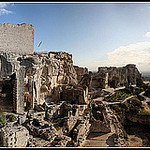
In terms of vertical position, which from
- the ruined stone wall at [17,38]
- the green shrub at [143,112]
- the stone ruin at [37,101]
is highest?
the ruined stone wall at [17,38]

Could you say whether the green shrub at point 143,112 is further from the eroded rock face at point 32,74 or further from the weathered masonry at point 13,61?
the weathered masonry at point 13,61

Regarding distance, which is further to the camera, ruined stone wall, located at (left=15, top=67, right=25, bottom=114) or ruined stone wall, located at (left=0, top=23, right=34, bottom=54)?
ruined stone wall, located at (left=0, top=23, right=34, bottom=54)

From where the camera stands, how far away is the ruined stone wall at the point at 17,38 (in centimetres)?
1518

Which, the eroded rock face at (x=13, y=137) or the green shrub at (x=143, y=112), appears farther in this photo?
the green shrub at (x=143, y=112)

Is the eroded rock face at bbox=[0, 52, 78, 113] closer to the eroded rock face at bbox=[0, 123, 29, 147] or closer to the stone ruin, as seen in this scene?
the stone ruin

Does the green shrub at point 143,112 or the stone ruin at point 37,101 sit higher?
the stone ruin at point 37,101

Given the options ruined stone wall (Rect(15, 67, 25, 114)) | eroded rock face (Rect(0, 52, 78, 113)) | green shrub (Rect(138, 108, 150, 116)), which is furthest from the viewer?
green shrub (Rect(138, 108, 150, 116))

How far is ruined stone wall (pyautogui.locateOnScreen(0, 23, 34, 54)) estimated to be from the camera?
15180mm

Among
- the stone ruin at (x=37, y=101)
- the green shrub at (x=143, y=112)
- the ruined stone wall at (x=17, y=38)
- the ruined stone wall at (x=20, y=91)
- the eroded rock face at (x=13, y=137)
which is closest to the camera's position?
the eroded rock face at (x=13, y=137)

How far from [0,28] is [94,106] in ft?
49.4

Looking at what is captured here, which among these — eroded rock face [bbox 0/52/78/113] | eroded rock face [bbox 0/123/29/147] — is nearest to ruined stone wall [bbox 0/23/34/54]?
eroded rock face [bbox 0/52/78/113]

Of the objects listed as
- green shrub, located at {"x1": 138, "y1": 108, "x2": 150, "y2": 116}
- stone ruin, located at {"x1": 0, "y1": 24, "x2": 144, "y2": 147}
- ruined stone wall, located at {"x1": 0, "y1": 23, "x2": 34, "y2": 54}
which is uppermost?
ruined stone wall, located at {"x1": 0, "y1": 23, "x2": 34, "y2": 54}

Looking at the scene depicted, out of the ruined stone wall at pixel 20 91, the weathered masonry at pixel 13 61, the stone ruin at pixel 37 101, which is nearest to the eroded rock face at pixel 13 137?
the stone ruin at pixel 37 101

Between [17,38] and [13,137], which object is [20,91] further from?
[13,137]
